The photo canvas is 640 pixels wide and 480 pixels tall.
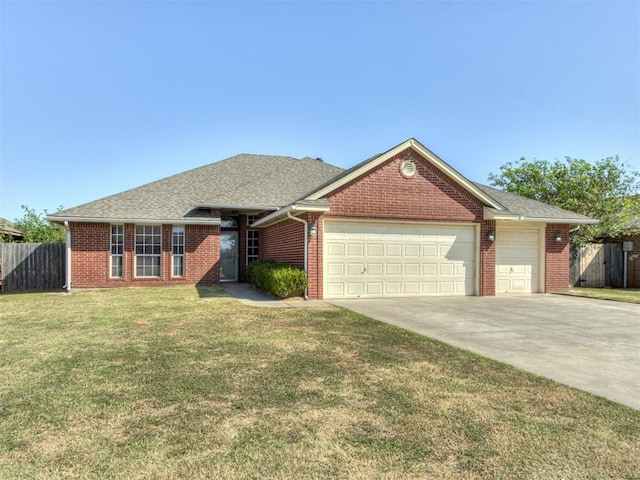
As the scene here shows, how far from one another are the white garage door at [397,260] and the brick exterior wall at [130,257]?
6.16m

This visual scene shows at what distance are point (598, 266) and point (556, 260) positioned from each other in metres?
6.81

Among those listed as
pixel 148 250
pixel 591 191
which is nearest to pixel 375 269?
pixel 148 250

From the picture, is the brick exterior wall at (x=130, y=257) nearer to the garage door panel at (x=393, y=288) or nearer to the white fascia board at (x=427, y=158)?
the white fascia board at (x=427, y=158)

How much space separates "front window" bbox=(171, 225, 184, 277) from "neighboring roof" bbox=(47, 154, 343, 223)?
0.76 metres

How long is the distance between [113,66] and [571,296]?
17.1 metres

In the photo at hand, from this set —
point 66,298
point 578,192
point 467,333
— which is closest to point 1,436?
point 467,333

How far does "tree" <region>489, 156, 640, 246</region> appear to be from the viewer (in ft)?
67.4

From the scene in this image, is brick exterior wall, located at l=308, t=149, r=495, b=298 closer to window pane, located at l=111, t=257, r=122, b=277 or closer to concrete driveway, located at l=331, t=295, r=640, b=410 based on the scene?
concrete driveway, located at l=331, t=295, r=640, b=410

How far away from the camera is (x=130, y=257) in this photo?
50.2 feet

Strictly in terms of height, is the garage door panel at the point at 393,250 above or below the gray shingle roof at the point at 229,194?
below

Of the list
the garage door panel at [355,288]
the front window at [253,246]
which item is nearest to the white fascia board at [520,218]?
the garage door panel at [355,288]

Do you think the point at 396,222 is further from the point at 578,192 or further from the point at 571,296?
the point at 578,192

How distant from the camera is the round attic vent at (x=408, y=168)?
1259 centimetres

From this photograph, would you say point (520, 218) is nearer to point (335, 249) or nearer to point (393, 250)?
point (393, 250)
